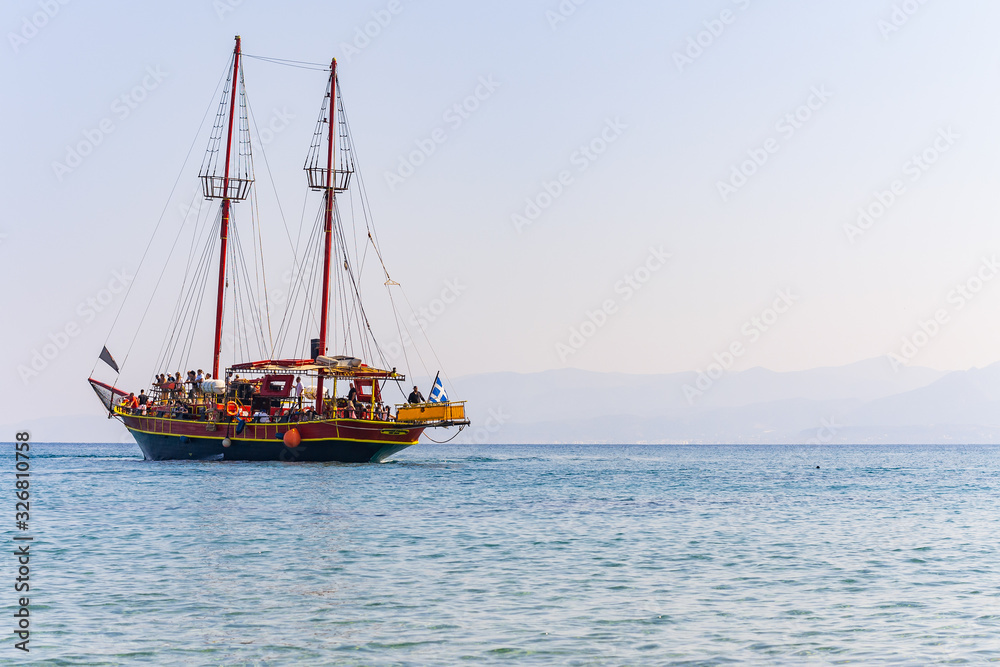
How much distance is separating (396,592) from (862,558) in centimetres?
1137

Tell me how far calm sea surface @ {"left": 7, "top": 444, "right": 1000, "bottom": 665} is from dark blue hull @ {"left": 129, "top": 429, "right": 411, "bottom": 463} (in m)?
21.8

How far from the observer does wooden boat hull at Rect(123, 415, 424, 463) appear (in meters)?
58.1

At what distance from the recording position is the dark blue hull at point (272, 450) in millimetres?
58531

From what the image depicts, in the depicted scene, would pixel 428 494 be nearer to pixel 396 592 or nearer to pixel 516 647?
pixel 396 592

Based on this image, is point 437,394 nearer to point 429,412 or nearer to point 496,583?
point 429,412

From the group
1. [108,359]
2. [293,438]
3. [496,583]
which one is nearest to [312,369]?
[293,438]

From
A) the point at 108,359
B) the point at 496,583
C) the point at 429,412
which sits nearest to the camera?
the point at 496,583

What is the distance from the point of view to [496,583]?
60.6ft

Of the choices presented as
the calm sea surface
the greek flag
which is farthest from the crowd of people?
the calm sea surface

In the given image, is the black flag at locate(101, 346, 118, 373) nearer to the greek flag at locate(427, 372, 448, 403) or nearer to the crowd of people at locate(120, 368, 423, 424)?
the crowd of people at locate(120, 368, 423, 424)

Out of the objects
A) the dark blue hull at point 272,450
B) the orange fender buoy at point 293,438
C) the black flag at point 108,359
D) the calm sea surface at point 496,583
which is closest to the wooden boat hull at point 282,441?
the dark blue hull at point 272,450

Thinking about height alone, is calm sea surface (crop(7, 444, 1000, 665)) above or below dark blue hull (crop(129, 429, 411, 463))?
below

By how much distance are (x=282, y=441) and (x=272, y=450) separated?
1116mm

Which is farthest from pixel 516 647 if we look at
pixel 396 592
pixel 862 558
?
pixel 862 558
